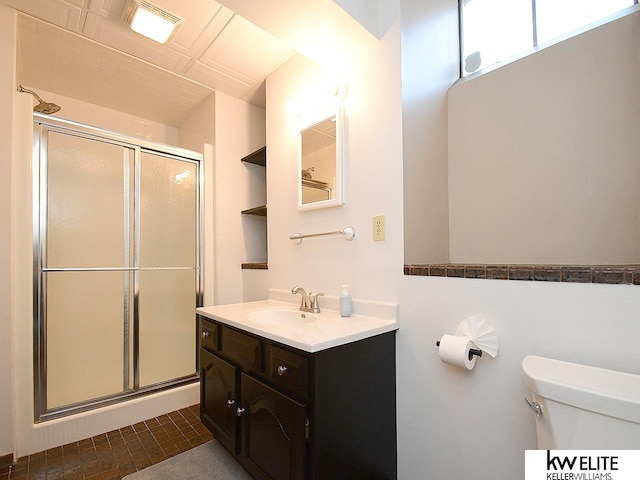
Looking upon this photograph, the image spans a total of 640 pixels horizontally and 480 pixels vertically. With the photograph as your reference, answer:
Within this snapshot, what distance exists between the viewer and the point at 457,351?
3.51 ft

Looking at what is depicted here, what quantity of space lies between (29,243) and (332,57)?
2002 mm

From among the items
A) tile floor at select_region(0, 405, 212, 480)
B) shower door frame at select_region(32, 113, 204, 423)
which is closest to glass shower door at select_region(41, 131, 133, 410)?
shower door frame at select_region(32, 113, 204, 423)

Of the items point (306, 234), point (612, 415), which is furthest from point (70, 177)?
point (612, 415)

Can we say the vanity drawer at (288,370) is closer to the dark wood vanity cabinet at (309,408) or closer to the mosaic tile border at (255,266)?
the dark wood vanity cabinet at (309,408)

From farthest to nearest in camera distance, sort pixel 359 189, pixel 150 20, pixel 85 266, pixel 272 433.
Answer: pixel 85 266 < pixel 150 20 < pixel 359 189 < pixel 272 433

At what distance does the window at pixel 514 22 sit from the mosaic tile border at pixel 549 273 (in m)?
1.18

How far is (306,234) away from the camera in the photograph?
1850mm

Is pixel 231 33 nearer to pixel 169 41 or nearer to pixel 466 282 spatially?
pixel 169 41

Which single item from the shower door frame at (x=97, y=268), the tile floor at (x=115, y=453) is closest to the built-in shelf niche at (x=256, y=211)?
the shower door frame at (x=97, y=268)

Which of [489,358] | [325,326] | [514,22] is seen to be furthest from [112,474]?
[514,22]

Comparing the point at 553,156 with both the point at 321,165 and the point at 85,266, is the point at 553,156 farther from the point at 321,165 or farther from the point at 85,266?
the point at 85,266

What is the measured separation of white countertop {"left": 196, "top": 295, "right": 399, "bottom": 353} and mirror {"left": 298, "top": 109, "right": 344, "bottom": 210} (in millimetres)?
583

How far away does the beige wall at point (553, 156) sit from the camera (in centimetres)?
117

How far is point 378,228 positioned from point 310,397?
793 millimetres
